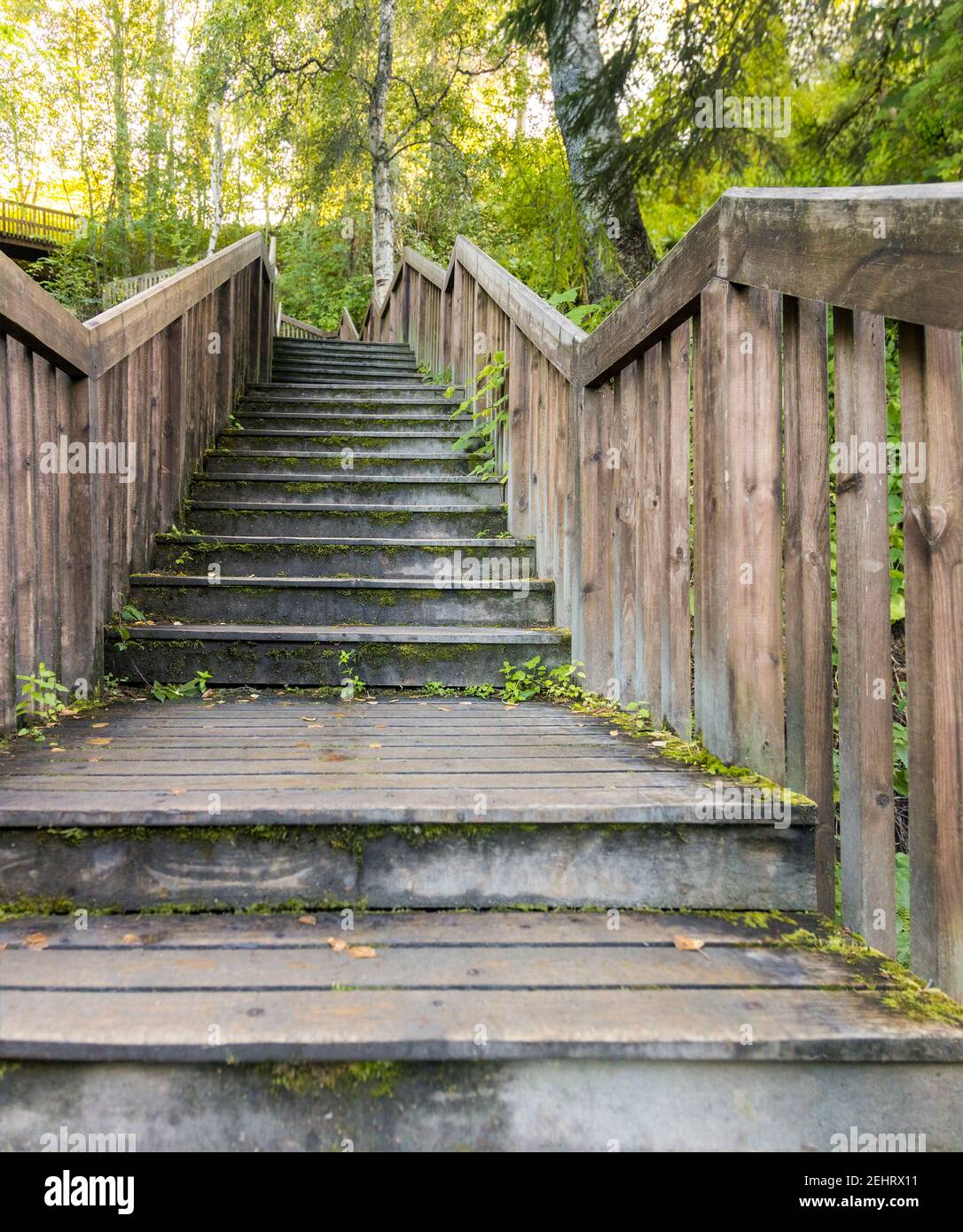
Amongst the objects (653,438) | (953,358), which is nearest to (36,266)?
(653,438)

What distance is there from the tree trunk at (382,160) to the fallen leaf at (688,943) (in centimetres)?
1062

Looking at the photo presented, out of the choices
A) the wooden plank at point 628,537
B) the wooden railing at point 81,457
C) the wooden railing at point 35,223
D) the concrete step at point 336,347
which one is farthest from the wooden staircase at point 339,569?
the wooden railing at point 35,223

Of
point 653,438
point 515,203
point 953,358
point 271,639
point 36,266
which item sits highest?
point 36,266

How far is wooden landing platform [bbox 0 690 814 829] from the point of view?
146 cm

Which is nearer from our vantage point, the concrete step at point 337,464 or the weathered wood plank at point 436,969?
the weathered wood plank at point 436,969

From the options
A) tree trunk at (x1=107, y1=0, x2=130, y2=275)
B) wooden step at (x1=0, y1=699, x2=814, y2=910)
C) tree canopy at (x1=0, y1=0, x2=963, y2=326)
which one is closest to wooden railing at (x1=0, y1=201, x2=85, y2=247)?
tree canopy at (x1=0, y1=0, x2=963, y2=326)

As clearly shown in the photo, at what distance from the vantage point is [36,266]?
42.7 ft

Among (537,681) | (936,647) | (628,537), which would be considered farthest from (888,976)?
(537,681)

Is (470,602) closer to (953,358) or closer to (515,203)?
(953,358)

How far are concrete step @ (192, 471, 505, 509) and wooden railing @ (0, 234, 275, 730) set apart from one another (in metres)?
0.19

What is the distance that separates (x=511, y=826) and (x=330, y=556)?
6.43 ft

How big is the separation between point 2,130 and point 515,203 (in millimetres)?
14385

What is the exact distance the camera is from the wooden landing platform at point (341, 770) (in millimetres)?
1464

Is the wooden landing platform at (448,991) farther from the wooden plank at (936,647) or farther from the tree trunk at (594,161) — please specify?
the tree trunk at (594,161)
